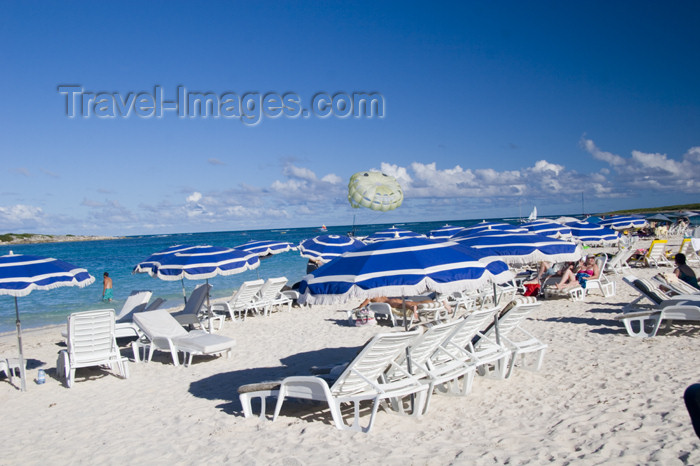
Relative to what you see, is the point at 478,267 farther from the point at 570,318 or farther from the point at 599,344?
the point at 570,318

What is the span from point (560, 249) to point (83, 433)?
5.69 meters

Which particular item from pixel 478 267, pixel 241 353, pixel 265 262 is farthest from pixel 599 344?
pixel 265 262

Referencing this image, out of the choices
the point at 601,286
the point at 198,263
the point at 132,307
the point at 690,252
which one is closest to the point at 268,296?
the point at 132,307

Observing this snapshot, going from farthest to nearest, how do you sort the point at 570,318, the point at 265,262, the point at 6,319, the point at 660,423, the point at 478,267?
the point at 265,262 < the point at 6,319 < the point at 570,318 < the point at 478,267 < the point at 660,423

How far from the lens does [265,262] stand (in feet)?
123

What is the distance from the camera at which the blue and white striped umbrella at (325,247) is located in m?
13.9

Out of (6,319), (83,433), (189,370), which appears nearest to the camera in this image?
(83,433)

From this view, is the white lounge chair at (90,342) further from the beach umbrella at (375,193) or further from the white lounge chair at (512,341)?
the beach umbrella at (375,193)

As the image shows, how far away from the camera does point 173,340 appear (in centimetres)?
750

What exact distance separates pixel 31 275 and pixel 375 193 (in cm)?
567

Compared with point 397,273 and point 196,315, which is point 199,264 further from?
point 397,273

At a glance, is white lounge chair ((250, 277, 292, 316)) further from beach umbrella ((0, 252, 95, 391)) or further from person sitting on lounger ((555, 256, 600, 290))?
person sitting on lounger ((555, 256, 600, 290))

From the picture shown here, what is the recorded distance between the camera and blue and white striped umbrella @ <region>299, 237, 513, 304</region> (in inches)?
164

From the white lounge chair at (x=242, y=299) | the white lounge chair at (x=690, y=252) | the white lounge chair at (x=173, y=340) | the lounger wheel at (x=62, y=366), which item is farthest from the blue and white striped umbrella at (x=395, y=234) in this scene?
the white lounge chair at (x=690, y=252)
